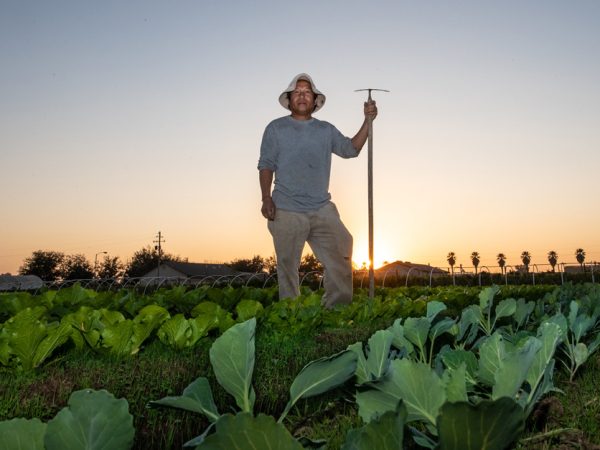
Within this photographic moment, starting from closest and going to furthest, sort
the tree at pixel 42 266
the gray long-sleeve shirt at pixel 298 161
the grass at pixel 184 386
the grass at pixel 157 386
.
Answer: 1. the grass at pixel 184 386
2. the grass at pixel 157 386
3. the gray long-sleeve shirt at pixel 298 161
4. the tree at pixel 42 266

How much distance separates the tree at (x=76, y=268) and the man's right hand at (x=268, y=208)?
Answer: 106661 mm

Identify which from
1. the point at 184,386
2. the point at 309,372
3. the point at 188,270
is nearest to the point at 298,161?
the point at 184,386

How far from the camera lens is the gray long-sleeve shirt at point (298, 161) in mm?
7309

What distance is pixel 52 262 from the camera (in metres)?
108

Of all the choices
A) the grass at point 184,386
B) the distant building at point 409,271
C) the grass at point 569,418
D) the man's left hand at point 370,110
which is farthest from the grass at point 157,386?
the distant building at point 409,271

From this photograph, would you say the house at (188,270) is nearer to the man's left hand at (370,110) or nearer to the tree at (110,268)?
the tree at (110,268)

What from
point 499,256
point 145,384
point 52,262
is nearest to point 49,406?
point 145,384

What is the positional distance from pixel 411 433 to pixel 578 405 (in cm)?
141

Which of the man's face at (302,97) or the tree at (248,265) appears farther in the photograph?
the tree at (248,265)

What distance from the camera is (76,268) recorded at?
356 feet

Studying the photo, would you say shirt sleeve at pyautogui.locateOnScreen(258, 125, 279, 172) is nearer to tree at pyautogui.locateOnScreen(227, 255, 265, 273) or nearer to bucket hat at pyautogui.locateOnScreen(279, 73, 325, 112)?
bucket hat at pyautogui.locateOnScreen(279, 73, 325, 112)

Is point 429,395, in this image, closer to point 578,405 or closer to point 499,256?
point 578,405

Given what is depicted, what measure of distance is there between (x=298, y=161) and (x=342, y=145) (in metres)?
0.75

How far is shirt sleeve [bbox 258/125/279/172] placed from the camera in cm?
746
